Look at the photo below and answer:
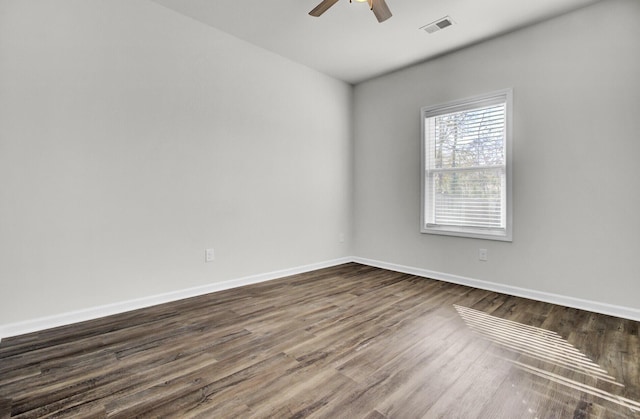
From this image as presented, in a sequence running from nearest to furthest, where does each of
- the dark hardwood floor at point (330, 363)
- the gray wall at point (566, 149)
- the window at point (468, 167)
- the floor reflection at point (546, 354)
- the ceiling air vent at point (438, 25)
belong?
the dark hardwood floor at point (330, 363) < the floor reflection at point (546, 354) < the gray wall at point (566, 149) < the ceiling air vent at point (438, 25) < the window at point (468, 167)

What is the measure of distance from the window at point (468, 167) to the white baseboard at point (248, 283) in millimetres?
530

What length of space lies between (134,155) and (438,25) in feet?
10.1

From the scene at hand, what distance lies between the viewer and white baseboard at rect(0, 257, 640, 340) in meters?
2.29

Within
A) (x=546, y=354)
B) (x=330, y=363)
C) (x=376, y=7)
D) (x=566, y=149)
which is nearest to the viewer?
(x=330, y=363)

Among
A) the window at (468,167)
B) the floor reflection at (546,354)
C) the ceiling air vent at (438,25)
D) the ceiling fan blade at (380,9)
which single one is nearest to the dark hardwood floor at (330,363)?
the floor reflection at (546,354)

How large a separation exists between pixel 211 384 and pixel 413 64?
3994 millimetres

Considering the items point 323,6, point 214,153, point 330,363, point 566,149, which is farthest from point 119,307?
point 566,149

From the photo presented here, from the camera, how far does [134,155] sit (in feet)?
8.86

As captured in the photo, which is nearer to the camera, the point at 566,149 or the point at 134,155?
the point at 134,155

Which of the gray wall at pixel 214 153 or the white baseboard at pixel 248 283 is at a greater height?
the gray wall at pixel 214 153

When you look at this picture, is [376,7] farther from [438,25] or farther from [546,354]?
[546,354]

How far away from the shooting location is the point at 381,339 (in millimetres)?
2152

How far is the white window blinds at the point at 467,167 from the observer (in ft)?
10.8

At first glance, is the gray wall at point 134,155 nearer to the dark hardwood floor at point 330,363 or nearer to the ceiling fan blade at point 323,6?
the dark hardwood floor at point 330,363
